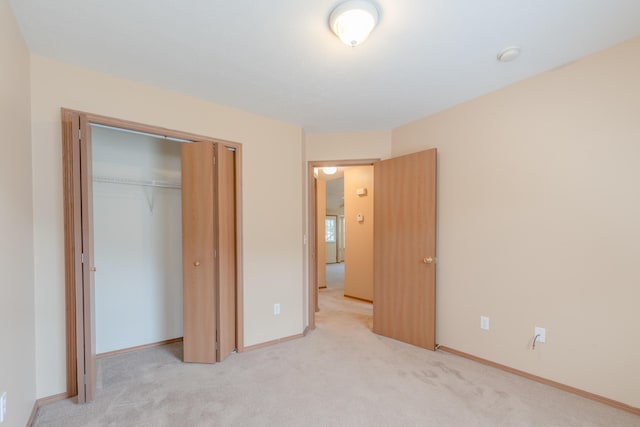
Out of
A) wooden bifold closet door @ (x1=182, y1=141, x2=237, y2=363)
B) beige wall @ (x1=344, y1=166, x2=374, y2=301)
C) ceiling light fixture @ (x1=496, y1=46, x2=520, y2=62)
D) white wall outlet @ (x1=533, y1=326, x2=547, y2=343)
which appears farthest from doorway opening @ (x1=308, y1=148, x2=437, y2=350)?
beige wall @ (x1=344, y1=166, x2=374, y2=301)

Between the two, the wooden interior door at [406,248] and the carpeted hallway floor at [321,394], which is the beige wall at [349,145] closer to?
the wooden interior door at [406,248]

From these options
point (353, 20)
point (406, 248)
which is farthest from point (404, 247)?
point (353, 20)

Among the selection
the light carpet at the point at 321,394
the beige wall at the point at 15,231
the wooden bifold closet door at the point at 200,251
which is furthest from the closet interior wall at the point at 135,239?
the beige wall at the point at 15,231

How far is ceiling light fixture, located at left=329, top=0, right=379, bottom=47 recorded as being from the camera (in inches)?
57.3

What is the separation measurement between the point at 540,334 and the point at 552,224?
0.90 m

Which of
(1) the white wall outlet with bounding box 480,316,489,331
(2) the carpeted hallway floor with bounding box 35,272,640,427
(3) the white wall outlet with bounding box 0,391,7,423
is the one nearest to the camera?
(3) the white wall outlet with bounding box 0,391,7,423

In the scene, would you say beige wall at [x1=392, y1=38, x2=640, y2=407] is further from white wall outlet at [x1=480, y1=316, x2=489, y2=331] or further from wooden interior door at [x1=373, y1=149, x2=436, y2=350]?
wooden interior door at [x1=373, y1=149, x2=436, y2=350]

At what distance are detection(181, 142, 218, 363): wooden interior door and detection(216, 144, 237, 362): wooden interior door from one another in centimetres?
8

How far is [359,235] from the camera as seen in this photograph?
16.3 feet

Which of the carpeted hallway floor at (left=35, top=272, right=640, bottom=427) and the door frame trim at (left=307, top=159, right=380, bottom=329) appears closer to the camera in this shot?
the carpeted hallway floor at (left=35, top=272, right=640, bottom=427)

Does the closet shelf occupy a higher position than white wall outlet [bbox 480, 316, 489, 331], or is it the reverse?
the closet shelf

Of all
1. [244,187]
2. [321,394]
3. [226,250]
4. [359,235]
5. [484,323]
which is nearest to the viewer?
[321,394]

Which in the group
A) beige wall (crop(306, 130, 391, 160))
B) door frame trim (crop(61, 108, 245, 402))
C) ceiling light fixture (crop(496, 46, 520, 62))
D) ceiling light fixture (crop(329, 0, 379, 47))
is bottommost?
door frame trim (crop(61, 108, 245, 402))

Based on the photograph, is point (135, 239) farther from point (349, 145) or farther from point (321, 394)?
point (349, 145)
